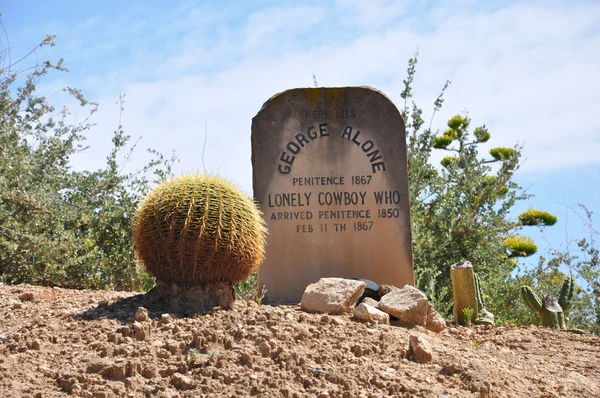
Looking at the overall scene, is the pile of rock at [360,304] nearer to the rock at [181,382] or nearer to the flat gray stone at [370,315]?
the flat gray stone at [370,315]

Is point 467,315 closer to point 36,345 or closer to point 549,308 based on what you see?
point 549,308

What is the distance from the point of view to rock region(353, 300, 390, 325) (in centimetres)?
520

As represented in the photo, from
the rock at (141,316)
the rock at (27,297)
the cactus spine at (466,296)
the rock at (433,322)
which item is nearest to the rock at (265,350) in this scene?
the rock at (141,316)

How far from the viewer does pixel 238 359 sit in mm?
4234

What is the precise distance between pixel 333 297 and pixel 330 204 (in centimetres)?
229

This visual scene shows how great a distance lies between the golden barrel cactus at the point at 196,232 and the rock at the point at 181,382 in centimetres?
122

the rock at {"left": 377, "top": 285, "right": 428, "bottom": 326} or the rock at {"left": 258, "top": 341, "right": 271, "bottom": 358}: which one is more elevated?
the rock at {"left": 377, "top": 285, "right": 428, "bottom": 326}

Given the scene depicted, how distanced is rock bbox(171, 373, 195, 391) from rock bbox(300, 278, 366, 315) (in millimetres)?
1674

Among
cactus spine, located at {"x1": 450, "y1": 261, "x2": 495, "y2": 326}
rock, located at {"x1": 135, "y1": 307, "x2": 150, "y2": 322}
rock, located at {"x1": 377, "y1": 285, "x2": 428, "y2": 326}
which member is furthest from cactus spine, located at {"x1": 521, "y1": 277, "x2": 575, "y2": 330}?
rock, located at {"x1": 135, "y1": 307, "x2": 150, "y2": 322}

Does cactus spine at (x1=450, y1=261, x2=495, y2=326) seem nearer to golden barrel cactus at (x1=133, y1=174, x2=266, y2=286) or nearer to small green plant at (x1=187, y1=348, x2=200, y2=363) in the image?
golden barrel cactus at (x1=133, y1=174, x2=266, y2=286)

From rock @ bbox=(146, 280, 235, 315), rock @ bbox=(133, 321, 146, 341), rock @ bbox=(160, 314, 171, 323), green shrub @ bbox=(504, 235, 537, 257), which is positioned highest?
green shrub @ bbox=(504, 235, 537, 257)

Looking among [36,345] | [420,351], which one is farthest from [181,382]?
[420,351]

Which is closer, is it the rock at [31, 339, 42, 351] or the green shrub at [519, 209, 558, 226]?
the rock at [31, 339, 42, 351]

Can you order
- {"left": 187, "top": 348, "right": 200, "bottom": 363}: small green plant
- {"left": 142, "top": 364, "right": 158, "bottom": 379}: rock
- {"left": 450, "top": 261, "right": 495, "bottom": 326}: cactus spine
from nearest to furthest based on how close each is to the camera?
{"left": 142, "top": 364, "right": 158, "bottom": 379}: rock
{"left": 187, "top": 348, "right": 200, "bottom": 363}: small green plant
{"left": 450, "top": 261, "right": 495, "bottom": 326}: cactus spine
